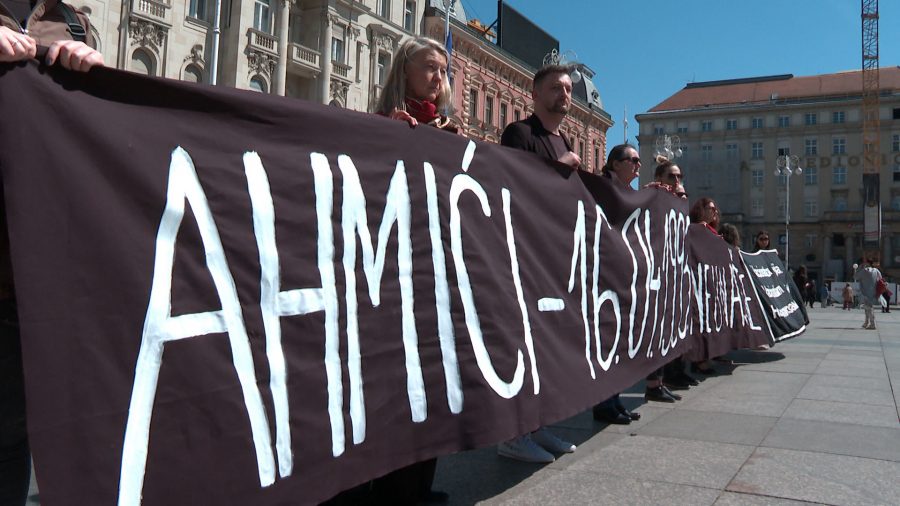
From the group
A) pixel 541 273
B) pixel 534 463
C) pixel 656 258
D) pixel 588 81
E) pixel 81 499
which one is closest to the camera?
pixel 81 499

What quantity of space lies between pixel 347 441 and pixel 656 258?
322cm

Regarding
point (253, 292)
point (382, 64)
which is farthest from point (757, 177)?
point (253, 292)

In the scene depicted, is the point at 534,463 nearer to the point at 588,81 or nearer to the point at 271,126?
the point at 271,126

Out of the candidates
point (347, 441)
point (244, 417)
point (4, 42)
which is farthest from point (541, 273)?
point (4, 42)

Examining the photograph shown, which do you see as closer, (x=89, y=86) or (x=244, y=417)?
(x=89, y=86)

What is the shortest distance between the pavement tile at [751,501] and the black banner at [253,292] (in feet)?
2.53

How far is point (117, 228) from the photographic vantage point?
1666 mm

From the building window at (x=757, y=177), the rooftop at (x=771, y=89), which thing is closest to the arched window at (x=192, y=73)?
the building window at (x=757, y=177)

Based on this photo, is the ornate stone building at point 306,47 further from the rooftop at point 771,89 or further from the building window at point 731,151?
the rooftop at point 771,89

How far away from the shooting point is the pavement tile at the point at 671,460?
3.25m

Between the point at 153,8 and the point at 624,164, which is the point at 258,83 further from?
the point at 624,164

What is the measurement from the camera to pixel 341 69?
1161 inches

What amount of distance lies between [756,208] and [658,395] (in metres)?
74.4

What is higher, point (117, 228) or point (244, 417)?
point (117, 228)
